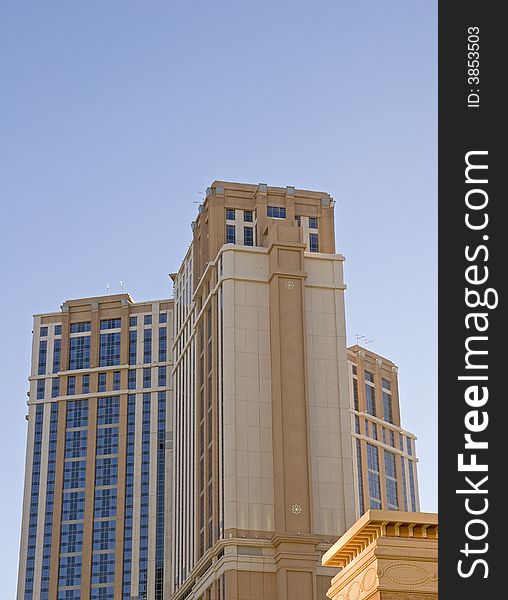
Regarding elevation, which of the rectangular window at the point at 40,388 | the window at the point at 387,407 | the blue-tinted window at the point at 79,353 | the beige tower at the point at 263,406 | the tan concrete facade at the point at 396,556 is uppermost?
the blue-tinted window at the point at 79,353

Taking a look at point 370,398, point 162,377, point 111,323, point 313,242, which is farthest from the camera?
point 370,398

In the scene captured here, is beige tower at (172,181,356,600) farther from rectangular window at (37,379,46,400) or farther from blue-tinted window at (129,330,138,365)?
rectangular window at (37,379,46,400)

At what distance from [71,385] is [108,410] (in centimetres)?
517

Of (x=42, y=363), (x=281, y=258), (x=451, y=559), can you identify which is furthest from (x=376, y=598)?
(x=42, y=363)

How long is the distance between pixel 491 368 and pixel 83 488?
357ft

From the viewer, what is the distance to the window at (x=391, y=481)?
134 metres

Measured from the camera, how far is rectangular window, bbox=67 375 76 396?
124 metres

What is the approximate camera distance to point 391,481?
136m

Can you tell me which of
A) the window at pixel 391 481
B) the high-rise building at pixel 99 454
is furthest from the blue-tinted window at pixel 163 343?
the window at pixel 391 481

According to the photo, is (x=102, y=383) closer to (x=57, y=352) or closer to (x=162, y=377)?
(x=162, y=377)

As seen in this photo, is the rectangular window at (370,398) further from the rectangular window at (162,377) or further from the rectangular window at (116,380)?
the rectangular window at (116,380)

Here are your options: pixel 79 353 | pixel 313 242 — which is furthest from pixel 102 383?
pixel 313 242

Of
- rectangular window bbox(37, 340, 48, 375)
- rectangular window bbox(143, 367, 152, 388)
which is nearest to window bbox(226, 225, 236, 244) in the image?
rectangular window bbox(143, 367, 152, 388)

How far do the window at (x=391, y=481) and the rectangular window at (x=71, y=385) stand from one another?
39.1m
